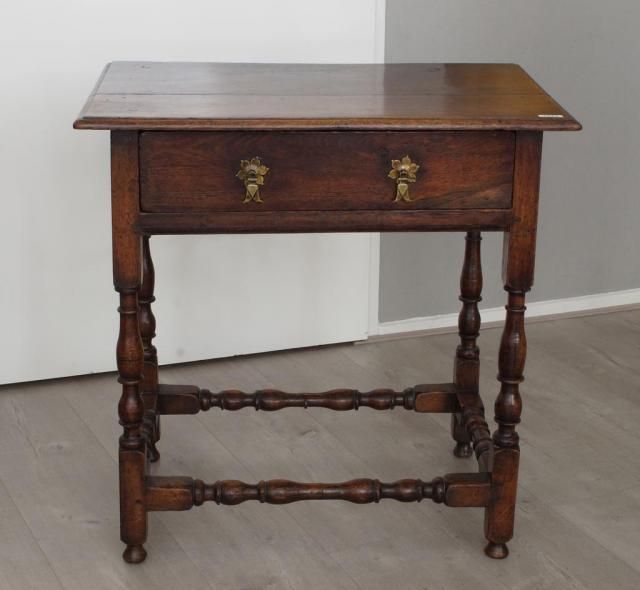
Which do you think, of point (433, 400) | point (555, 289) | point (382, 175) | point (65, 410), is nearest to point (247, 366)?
point (65, 410)

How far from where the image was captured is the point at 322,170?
2029 mm

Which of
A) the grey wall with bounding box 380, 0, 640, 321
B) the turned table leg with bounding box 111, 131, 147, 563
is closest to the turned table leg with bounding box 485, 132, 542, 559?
the turned table leg with bounding box 111, 131, 147, 563

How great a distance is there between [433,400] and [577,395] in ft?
1.92

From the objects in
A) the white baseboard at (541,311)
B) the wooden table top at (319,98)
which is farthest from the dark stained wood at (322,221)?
the white baseboard at (541,311)

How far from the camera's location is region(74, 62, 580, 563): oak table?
1.99 m

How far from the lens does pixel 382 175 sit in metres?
2.04

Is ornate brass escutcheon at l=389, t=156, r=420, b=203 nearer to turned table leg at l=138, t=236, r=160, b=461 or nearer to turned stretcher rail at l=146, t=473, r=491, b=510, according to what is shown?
turned stretcher rail at l=146, t=473, r=491, b=510

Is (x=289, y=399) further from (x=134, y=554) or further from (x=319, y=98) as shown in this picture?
(x=319, y=98)

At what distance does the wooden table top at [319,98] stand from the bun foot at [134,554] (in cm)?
83

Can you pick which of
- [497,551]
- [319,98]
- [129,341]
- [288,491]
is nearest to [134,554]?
[288,491]

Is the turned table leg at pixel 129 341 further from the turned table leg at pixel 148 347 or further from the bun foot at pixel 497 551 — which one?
the bun foot at pixel 497 551

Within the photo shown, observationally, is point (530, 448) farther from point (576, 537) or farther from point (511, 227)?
point (511, 227)

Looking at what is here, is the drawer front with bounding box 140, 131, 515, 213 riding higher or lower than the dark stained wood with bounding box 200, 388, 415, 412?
higher

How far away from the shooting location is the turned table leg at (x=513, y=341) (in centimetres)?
205
